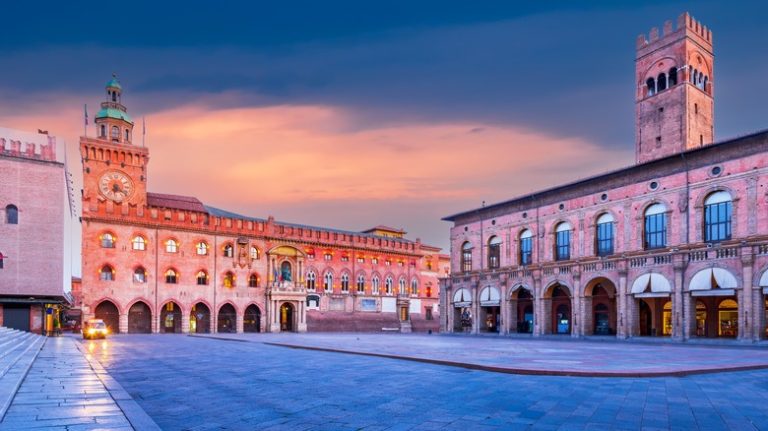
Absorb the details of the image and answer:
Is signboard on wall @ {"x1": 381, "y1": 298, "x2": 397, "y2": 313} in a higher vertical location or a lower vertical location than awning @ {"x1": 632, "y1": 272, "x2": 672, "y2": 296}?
lower

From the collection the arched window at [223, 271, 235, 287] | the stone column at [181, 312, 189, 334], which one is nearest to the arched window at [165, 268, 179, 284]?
the stone column at [181, 312, 189, 334]

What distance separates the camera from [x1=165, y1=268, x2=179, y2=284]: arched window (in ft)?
180

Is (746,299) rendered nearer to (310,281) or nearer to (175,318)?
(310,281)

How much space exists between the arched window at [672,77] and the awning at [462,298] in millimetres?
28164

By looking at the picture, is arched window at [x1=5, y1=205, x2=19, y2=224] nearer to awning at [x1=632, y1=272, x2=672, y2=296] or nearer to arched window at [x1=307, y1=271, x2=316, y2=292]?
arched window at [x1=307, y1=271, x2=316, y2=292]

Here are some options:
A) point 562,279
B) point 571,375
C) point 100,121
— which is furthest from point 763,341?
point 100,121

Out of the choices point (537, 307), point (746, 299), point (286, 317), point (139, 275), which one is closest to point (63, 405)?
point (746, 299)

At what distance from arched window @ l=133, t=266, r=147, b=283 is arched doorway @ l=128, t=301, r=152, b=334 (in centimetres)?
214

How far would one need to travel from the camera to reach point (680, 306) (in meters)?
34.9

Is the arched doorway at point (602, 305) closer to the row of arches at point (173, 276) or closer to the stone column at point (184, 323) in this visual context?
the row of arches at point (173, 276)

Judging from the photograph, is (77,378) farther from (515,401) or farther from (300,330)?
(300,330)

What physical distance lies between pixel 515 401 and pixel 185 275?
167 feet

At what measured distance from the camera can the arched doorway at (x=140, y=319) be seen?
52.7m

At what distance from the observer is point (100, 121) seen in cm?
5572
